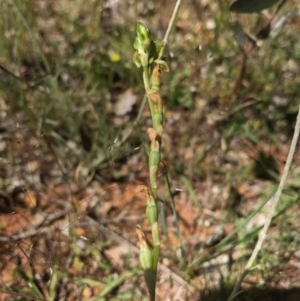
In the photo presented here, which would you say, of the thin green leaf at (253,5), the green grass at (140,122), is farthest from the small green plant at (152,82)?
the green grass at (140,122)

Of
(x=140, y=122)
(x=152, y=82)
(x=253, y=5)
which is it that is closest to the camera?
(x=152, y=82)

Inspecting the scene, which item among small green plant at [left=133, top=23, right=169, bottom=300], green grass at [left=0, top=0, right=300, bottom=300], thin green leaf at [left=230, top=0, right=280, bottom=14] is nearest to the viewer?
small green plant at [left=133, top=23, right=169, bottom=300]

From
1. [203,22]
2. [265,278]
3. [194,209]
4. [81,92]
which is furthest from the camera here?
[203,22]

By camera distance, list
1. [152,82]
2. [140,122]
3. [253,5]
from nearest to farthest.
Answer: [152,82], [253,5], [140,122]

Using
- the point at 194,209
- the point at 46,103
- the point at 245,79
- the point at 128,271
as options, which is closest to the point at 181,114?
the point at 245,79

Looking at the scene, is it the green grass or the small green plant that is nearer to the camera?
the small green plant

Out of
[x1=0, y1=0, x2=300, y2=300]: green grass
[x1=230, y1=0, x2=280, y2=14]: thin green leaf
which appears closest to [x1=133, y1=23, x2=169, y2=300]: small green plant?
[x1=230, y1=0, x2=280, y2=14]: thin green leaf

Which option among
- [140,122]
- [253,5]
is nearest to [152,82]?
[253,5]

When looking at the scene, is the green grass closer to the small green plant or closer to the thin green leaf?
the thin green leaf

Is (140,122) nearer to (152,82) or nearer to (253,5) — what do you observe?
(253,5)

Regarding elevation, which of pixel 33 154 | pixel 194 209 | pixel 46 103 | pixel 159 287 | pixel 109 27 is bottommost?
pixel 159 287

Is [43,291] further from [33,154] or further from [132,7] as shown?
[132,7]
